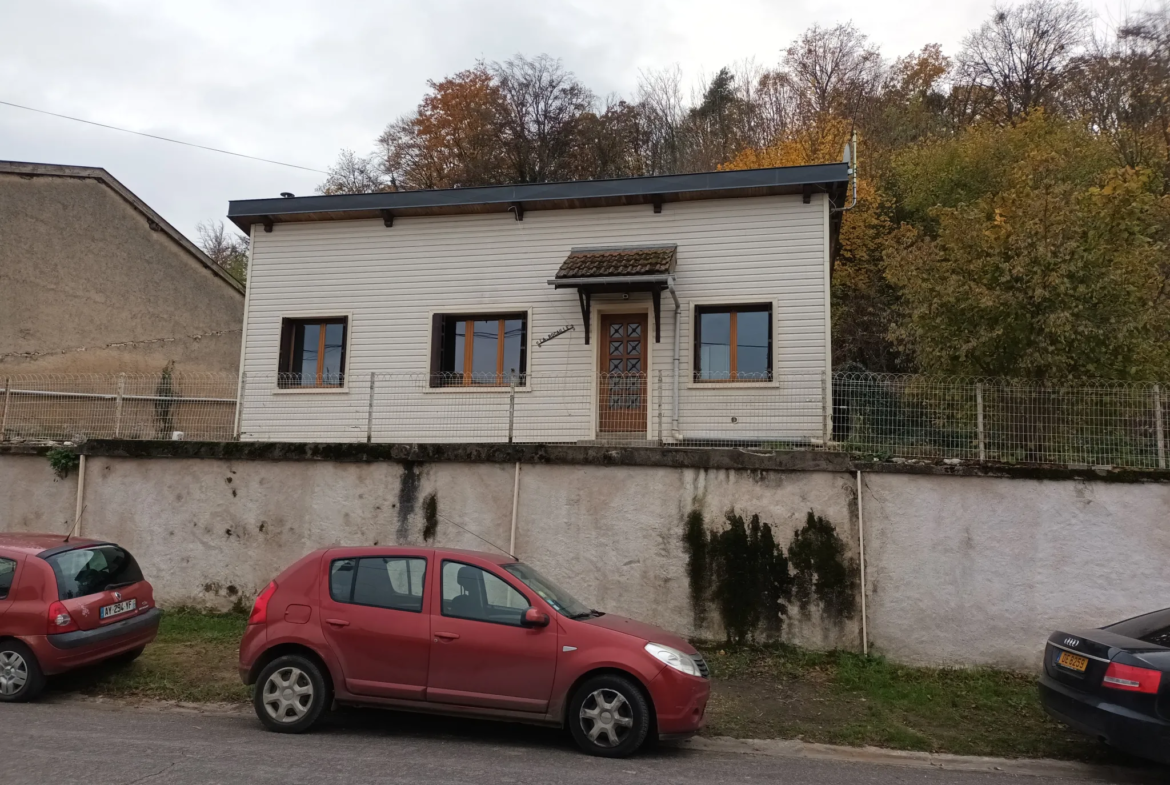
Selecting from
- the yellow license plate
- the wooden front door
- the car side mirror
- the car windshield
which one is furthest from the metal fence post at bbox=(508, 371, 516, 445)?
the yellow license plate

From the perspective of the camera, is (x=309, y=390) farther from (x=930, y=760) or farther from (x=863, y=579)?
(x=930, y=760)

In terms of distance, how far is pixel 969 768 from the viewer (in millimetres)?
6508

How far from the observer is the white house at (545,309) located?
13102 millimetres

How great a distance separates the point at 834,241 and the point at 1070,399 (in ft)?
21.9

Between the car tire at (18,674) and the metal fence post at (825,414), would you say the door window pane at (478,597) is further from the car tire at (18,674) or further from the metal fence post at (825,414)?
the metal fence post at (825,414)

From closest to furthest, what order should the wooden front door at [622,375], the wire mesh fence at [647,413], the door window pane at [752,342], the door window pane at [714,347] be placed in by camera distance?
the wire mesh fence at [647,413] < the wooden front door at [622,375] < the door window pane at [752,342] < the door window pane at [714,347]

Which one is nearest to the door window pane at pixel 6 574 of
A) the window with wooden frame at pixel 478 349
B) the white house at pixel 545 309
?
the white house at pixel 545 309

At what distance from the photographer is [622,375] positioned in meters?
12.2

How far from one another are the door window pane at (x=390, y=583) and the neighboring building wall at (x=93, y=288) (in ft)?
49.5

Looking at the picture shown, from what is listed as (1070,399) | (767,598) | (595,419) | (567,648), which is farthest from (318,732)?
(1070,399)

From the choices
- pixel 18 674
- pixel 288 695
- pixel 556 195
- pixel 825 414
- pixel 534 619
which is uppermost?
pixel 556 195

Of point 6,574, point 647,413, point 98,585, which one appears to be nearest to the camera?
point 6,574

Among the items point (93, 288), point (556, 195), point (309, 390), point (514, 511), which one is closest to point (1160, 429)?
point (514, 511)

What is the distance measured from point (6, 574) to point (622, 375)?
7662mm
